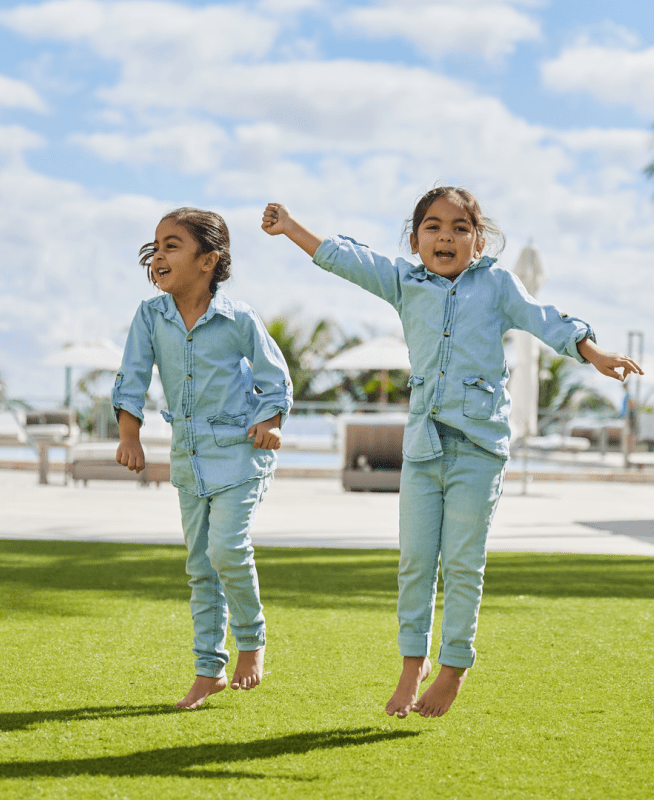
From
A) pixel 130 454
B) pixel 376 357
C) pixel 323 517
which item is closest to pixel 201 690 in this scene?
pixel 130 454

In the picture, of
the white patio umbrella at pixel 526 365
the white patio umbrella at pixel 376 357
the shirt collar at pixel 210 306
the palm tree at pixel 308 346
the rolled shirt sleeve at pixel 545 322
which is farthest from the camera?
the palm tree at pixel 308 346

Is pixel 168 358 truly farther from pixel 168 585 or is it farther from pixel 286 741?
pixel 168 585

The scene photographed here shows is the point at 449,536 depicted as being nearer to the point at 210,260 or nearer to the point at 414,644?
the point at 414,644

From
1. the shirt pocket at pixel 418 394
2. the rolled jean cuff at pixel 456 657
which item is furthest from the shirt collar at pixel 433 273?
the rolled jean cuff at pixel 456 657

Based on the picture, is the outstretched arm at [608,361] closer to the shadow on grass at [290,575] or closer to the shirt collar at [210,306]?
the shirt collar at [210,306]

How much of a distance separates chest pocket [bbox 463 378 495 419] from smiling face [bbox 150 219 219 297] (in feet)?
2.93

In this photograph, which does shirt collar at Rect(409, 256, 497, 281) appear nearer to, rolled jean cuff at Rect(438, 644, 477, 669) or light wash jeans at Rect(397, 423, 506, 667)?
light wash jeans at Rect(397, 423, 506, 667)

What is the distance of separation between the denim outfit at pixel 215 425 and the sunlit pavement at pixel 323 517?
4.15m

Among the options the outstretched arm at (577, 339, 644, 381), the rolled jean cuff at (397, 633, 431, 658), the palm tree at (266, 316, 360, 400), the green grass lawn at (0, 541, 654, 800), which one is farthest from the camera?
the palm tree at (266, 316, 360, 400)

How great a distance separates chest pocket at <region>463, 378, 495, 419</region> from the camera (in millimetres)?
2699

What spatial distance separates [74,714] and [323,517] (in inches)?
261

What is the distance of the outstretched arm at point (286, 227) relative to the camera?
2.80 m

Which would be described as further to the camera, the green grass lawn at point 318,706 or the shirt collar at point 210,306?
the shirt collar at point 210,306

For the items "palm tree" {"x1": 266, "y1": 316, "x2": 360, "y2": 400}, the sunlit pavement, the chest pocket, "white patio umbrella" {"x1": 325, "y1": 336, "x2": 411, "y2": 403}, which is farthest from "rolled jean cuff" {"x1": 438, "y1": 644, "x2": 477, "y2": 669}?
"palm tree" {"x1": 266, "y1": 316, "x2": 360, "y2": 400}
